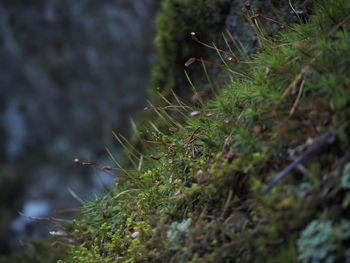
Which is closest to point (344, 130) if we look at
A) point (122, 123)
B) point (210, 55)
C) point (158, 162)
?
point (158, 162)

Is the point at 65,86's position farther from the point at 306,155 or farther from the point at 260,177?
the point at 306,155

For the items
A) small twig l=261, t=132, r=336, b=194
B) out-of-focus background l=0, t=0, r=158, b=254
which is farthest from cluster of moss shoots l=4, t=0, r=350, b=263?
out-of-focus background l=0, t=0, r=158, b=254

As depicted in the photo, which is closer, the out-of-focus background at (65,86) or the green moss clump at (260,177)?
the green moss clump at (260,177)

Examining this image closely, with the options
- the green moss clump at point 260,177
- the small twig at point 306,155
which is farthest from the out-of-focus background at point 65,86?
the small twig at point 306,155

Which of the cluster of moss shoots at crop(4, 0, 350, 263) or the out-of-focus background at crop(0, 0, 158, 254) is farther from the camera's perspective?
the out-of-focus background at crop(0, 0, 158, 254)

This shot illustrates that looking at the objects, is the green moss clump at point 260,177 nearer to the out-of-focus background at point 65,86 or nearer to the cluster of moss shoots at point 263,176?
the cluster of moss shoots at point 263,176

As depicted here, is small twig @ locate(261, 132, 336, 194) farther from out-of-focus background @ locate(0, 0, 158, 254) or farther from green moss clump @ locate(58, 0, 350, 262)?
out-of-focus background @ locate(0, 0, 158, 254)

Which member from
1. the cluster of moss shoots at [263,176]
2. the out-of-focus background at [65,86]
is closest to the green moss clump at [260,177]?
the cluster of moss shoots at [263,176]
